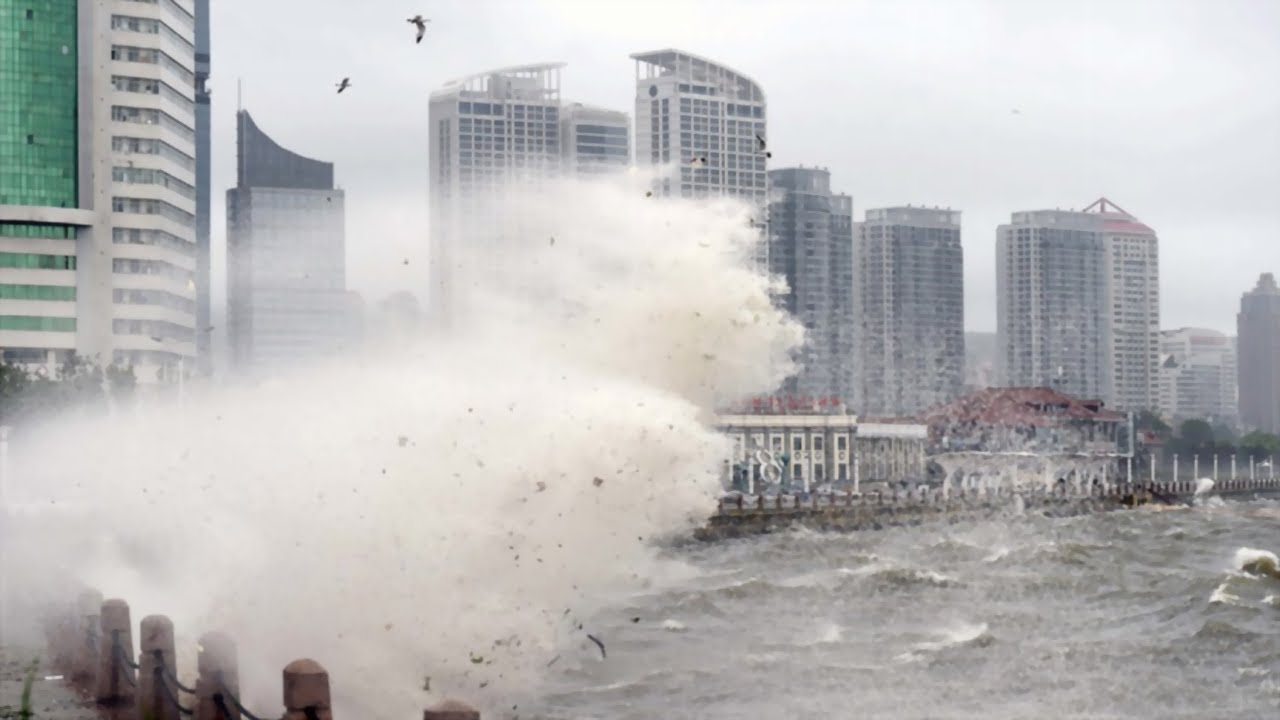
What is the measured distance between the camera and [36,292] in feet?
319

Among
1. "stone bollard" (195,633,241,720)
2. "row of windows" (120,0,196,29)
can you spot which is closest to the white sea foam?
"stone bollard" (195,633,241,720)

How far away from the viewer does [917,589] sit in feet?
180

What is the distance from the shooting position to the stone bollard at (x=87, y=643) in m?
23.0

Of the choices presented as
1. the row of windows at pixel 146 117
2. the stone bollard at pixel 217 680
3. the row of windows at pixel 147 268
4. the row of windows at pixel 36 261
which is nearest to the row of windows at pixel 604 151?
the row of windows at pixel 146 117

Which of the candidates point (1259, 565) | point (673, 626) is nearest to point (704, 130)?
point (1259, 565)

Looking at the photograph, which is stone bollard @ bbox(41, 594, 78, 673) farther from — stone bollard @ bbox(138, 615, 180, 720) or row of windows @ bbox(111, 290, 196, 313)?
row of windows @ bbox(111, 290, 196, 313)

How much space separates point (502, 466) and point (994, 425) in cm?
16316

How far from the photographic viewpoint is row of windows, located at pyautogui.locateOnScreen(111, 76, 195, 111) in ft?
333

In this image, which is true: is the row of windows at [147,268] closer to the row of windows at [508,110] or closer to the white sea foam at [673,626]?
the row of windows at [508,110]

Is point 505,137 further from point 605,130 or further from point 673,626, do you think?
point 673,626

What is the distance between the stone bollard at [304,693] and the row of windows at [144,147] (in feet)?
296

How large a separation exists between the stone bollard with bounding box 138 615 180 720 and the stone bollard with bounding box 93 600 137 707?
1.37 metres

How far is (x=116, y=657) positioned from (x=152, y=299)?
8427 centimetres

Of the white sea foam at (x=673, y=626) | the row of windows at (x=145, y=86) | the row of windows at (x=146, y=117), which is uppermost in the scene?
the row of windows at (x=145, y=86)
